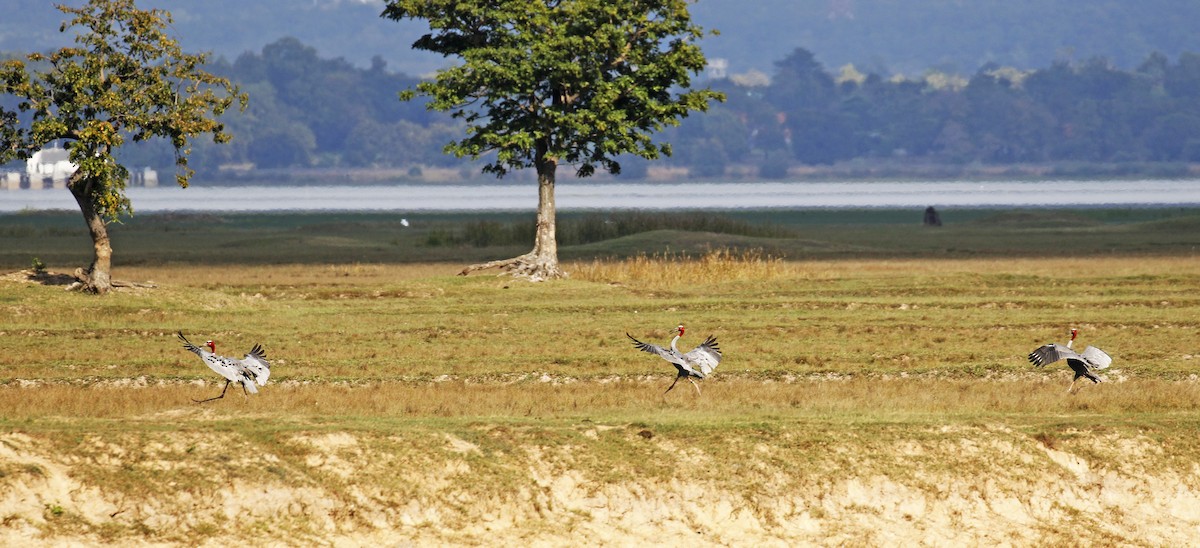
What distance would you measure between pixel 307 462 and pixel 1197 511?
1048cm

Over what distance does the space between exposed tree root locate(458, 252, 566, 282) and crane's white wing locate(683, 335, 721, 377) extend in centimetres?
2242

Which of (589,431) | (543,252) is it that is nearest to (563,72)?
(543,252)

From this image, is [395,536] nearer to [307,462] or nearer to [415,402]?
[307,462]

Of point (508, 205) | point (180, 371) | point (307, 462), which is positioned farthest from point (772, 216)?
point (307, 462)

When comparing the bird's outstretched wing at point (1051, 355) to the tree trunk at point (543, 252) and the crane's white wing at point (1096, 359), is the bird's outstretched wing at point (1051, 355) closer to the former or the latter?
the crane's white wing at point (1096, 359)

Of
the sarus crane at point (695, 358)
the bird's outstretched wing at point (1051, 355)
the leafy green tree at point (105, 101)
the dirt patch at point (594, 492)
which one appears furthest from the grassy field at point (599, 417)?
the leafy green tree at point (105, 101)

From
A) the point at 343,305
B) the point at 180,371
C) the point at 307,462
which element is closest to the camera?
the point at 307,462

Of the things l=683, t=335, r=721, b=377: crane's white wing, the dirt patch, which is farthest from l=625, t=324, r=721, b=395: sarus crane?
the dirt patch

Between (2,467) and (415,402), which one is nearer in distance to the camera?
(2,467)

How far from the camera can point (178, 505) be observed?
736 inches

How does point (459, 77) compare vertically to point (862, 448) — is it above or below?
above

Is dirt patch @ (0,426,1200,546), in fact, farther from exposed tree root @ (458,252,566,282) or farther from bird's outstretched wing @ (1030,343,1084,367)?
exposed tree root @ (458,252,566,282)

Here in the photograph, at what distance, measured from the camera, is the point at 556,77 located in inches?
1848

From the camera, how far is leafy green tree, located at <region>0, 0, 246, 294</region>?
3912 centimetres
